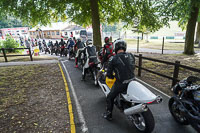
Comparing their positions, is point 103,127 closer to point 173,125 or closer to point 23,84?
point 173,125

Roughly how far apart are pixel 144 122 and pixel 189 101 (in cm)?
110

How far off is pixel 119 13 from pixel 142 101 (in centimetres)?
1416

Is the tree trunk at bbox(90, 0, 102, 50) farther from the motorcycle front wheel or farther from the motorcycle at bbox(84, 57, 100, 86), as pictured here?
the motorcycle front wheel

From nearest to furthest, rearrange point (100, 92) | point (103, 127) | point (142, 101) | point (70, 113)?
point (142, 101) → point (103, 127) → point (70, 113) → point (100, 92)

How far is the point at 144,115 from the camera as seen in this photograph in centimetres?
304

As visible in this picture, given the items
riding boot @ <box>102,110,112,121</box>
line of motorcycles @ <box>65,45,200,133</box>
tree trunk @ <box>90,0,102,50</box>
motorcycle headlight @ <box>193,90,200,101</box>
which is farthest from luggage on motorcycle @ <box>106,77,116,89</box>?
tree trunk @ <box>90,0,102,50</box>

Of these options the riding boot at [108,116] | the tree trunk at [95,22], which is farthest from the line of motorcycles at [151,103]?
the tree trunk at [95,22]

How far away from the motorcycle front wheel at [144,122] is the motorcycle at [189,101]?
0.77 m

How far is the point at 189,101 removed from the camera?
308 centimetres

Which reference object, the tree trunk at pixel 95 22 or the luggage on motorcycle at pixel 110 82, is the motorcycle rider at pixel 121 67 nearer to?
the luggage on motorcycle at pixel 110 82

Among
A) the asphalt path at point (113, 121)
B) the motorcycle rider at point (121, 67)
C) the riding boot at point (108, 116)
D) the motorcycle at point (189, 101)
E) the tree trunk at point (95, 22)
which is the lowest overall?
the asphalt path at point (113, 121)

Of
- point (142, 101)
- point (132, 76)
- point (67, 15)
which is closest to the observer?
point (142, 101)

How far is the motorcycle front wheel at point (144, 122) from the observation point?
9.95ft

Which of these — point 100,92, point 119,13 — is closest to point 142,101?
point 100,92
